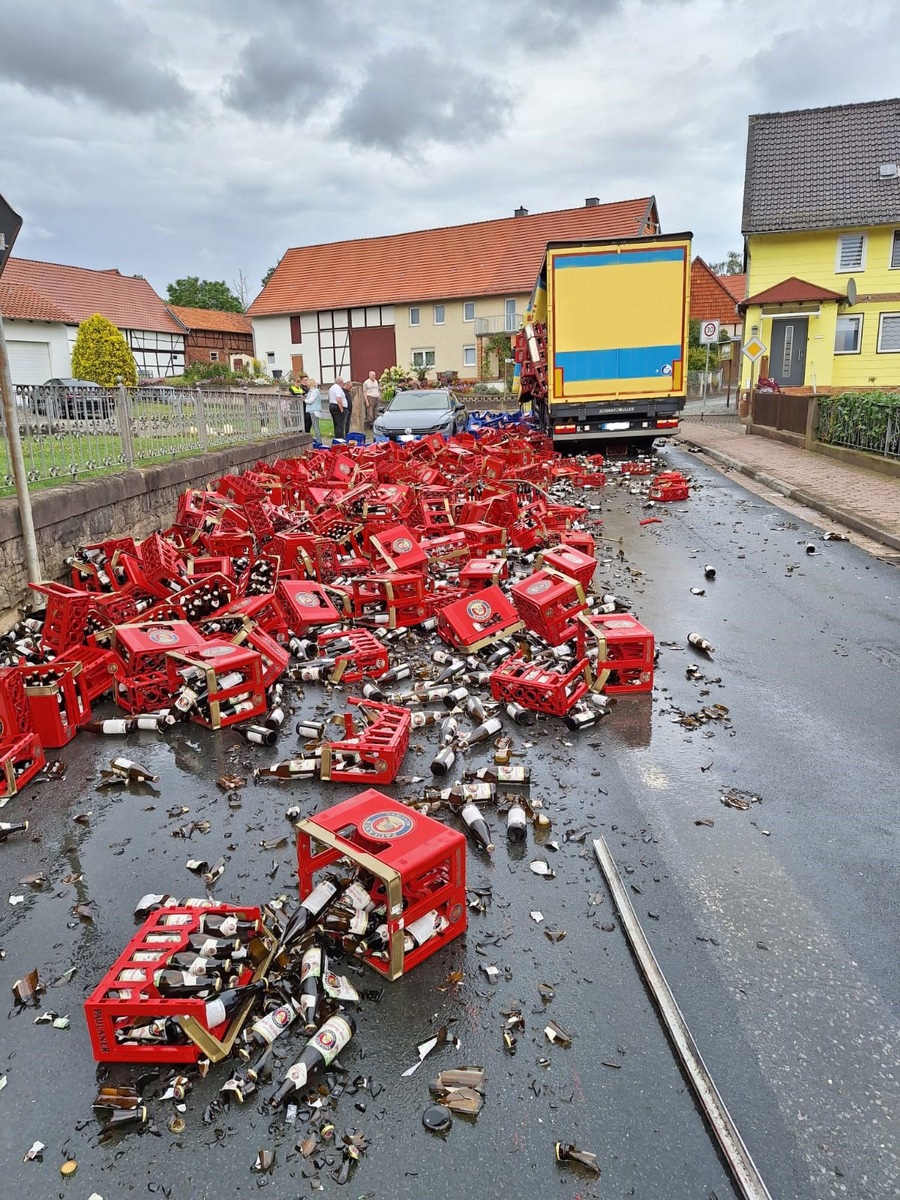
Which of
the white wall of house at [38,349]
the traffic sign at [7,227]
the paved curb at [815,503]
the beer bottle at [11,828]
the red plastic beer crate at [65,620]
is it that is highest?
the white wall of house at [38,349]

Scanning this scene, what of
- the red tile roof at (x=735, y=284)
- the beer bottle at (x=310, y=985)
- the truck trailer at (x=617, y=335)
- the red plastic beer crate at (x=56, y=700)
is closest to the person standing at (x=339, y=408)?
the truck trailer at (x=617, y=335)

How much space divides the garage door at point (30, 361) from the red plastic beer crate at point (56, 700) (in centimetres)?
3909

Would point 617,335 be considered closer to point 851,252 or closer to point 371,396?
point 371,396

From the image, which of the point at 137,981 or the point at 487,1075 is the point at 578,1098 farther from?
the point at 137,981

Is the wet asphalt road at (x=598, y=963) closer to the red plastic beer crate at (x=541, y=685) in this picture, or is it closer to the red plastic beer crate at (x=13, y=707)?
the red plastic beer crate at (x=541, y=685)

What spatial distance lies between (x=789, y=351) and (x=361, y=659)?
29737 mm

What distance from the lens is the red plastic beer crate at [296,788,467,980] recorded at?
2.76 meters

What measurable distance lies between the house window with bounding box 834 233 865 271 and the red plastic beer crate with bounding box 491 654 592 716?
103 feet

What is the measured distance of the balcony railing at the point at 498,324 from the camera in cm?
4481

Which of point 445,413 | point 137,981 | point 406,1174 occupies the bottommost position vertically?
point 406,1174

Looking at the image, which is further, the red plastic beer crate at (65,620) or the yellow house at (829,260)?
the yellow house at (829,260)

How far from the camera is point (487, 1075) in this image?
2.42 metres

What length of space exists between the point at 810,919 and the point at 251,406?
49.5 feet

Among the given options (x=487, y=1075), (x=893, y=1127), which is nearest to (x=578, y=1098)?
(x=487, y=1075)
